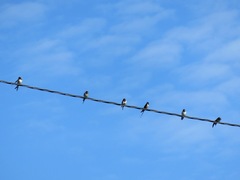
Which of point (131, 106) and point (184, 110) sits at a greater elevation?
point (184, 110)

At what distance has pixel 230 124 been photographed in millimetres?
18750

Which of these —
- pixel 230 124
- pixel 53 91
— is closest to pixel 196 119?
pixel 230 124

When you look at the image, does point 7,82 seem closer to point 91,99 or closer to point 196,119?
point 91,99

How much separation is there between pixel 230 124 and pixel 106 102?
15.7 feet

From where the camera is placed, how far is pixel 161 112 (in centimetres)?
1892

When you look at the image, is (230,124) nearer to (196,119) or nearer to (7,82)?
(196,119)

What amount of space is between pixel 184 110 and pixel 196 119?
34.9 feet

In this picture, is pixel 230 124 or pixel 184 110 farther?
pixel 184 110

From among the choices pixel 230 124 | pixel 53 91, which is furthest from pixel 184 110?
pixel 53 91

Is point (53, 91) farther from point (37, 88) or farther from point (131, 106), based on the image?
point (131, 106)

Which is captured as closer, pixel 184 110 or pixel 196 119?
pixel 196 119

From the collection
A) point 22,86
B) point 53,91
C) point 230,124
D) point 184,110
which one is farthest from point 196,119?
point 184,110

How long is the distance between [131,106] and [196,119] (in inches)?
99.2

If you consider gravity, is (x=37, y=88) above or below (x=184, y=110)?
below
